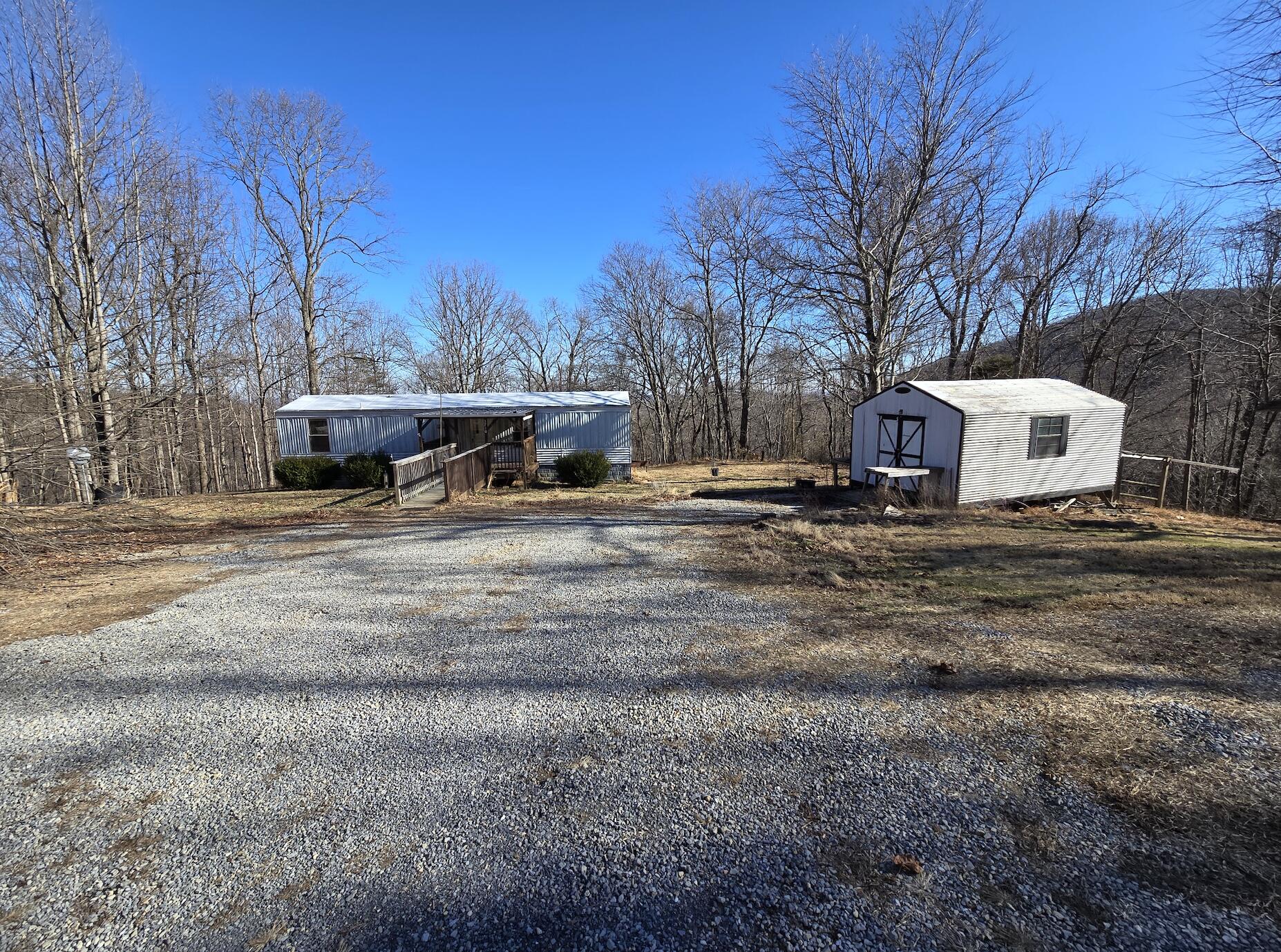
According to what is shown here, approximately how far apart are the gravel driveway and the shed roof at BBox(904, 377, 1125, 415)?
33.8 feet

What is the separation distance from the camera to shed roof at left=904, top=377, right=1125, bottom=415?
39.8 ft

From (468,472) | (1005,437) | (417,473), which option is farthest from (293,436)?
(1005,437)

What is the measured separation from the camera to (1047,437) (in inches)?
500

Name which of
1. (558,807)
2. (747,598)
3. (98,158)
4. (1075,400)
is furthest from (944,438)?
(98,158)

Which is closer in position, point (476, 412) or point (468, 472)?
point (468, 472)

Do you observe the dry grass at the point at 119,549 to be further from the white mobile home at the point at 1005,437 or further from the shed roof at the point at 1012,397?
the shed roof at the point at 1012,397

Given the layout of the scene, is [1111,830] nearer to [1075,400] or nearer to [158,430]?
[158,430]

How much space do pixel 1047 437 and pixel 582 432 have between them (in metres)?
12.6

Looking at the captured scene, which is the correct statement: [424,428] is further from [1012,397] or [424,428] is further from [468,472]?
[1012,397]

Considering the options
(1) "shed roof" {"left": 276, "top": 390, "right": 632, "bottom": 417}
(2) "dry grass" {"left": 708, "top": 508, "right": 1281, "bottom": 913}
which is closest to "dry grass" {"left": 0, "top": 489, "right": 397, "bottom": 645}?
(1) "shed roof" {"left": 276, "top": 390, "right": 632, "bottom": 417}

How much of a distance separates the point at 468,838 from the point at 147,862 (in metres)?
1.41

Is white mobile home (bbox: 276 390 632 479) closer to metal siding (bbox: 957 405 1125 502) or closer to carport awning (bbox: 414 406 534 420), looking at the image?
carport awning (bbox: 414 406 534 420)

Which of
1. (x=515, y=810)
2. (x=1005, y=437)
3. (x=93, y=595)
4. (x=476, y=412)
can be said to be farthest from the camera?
(x=476, y=412)

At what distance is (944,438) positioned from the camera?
12.2 meters
